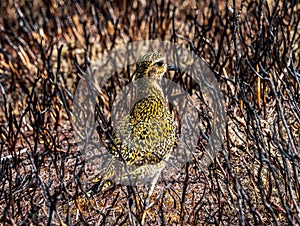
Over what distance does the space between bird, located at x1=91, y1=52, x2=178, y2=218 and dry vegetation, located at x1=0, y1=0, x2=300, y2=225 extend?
126mm

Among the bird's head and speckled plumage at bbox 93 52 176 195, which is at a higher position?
the bird's head

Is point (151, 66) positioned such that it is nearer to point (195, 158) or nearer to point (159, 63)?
point (159, 63)

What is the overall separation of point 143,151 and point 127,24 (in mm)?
2913

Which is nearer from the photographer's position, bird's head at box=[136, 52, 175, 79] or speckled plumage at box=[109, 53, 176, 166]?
speckled plumage at box=[109, 53, 176, 166]

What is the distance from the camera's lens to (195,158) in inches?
112

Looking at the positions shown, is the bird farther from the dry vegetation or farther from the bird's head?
the dry vegetation

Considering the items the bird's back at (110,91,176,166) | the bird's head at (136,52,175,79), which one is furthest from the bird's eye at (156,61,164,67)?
the bird's back at (110,91,176,166)

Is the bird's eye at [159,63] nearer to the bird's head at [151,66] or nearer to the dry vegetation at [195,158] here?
the bird's head at [151,66]

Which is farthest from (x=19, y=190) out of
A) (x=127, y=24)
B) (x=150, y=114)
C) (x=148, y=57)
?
(x=127, y=24)

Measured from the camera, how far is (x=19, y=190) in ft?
11.3

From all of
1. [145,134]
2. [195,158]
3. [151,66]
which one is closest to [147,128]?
[145,134]

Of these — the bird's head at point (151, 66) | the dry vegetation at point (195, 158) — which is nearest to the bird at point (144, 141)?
the bird's head at point (151, 66)

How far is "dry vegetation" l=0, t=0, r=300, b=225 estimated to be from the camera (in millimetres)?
2789

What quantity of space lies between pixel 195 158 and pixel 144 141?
1.71ft
